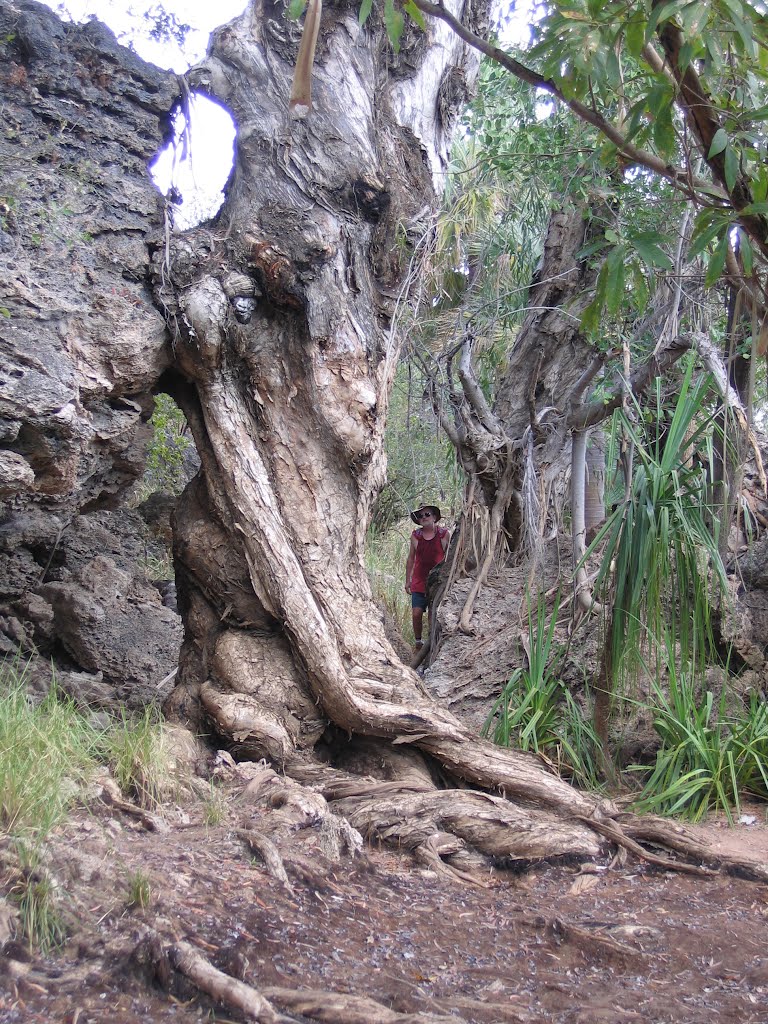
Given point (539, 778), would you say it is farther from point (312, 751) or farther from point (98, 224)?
point (98, 224)

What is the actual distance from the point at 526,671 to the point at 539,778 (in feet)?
4.44

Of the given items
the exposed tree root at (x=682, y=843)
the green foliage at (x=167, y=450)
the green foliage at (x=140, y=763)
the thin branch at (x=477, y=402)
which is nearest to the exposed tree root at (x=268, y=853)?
the green foliage at (x=140, y=763)

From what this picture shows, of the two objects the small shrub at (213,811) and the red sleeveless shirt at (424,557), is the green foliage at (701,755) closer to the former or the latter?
the small shrub at (213,811)

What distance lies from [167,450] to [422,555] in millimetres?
2393

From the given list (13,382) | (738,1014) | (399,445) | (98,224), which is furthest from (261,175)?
(399,445)

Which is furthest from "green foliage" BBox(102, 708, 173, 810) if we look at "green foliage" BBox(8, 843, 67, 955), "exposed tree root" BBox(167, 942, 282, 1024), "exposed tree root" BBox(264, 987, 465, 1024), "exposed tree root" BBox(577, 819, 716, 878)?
"exposed tree root" BBox(577, 819, 716, 878)

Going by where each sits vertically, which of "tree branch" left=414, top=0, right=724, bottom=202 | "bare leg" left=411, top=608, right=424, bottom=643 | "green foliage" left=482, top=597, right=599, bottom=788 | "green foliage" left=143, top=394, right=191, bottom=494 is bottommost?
"green foliage" left=482, top=597, right=599, bottom=788

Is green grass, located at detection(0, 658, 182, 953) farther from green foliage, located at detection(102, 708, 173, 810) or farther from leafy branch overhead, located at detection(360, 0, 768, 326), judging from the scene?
leafy branch overhead, located at detection(360, 0, 768, 326)

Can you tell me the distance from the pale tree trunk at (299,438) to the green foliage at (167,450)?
2620 mm

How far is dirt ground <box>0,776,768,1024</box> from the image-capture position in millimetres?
2547

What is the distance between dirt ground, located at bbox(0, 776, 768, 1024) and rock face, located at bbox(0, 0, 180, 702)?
175 centimetres

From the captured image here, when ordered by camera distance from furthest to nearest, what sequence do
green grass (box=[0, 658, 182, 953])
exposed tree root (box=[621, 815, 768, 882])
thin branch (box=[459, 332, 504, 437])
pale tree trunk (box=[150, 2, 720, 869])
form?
thin branch (box=[459, 332, 504, 437]) → pale tree trunk (box=[150, 2, 720, 869]) → exposed tree root (box=[621, 815, 768, 882]) → green grass (box=[0, 658, 182, 953])

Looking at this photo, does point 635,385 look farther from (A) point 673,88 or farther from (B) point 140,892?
(B) point 140,892

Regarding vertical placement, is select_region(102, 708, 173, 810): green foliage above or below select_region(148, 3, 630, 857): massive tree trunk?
below
